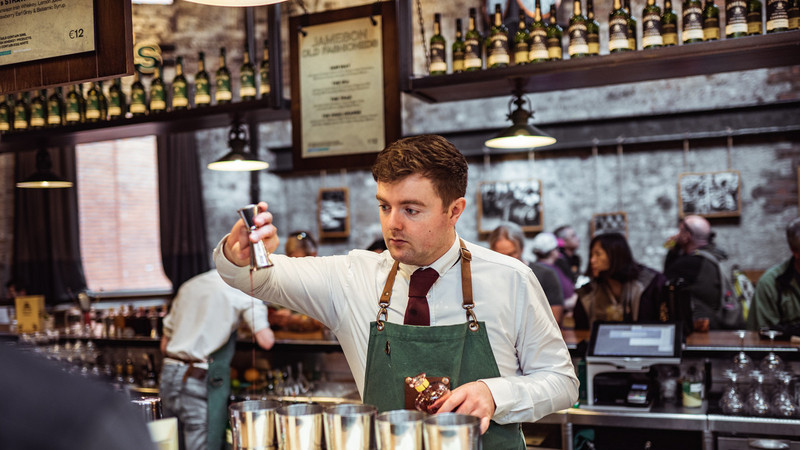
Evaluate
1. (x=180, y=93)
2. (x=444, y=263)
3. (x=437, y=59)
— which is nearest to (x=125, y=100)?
(x=180, y=93)

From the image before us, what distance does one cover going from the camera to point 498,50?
155 inches

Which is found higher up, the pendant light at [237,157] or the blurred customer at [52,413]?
the pendant light at [237,157]

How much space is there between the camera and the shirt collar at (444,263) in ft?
6.49

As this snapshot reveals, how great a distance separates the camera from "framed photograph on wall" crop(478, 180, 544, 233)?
802 cm

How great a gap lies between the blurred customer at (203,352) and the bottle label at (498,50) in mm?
1925

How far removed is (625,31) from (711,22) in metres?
0.43

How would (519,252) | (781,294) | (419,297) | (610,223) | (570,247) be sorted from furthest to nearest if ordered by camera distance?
1. (610,223)
2. (570,247)
3. (519,252)
4. (781,294)
5. (419,297)

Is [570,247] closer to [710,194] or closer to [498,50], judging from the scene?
[710,194]

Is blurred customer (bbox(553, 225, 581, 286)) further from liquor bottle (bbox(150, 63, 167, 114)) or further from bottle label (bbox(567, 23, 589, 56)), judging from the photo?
liquor bottle (bbox(150, 63, 167, 114))

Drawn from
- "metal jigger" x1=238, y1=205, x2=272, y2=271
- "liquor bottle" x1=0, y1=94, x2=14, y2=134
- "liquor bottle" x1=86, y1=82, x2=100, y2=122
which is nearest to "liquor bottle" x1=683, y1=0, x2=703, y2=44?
"metal jigger" x1=238, y1=205, x2=272, y2=271

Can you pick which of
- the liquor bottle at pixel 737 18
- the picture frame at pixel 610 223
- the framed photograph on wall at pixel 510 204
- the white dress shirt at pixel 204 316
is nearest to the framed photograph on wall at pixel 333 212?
the framed photograph on wall at pixel 510 204

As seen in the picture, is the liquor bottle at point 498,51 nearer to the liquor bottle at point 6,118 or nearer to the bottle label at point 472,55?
the bottle label at point 472,55

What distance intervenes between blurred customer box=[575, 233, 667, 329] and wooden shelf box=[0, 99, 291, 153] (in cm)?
217

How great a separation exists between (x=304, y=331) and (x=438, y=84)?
186cm
